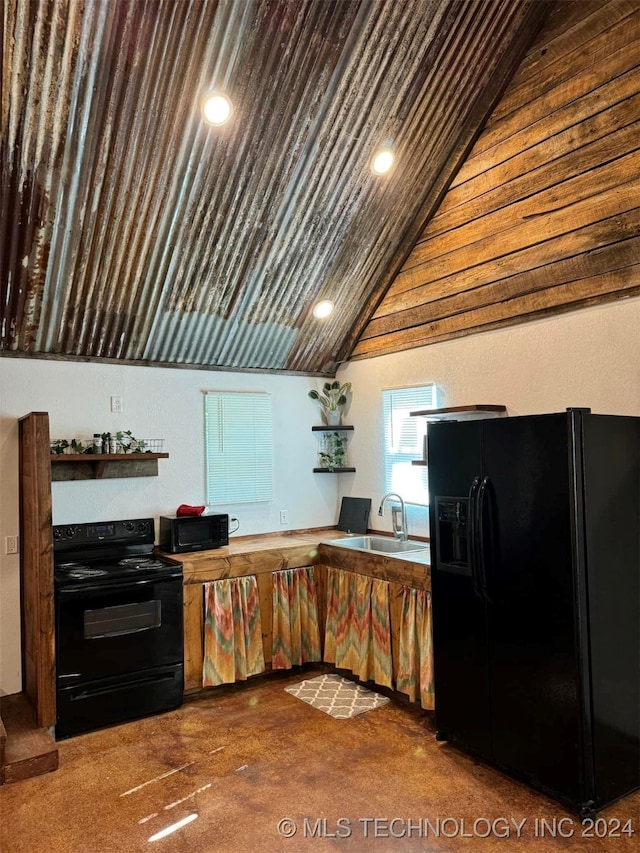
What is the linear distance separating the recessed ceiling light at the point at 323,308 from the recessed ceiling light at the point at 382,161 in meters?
1.07

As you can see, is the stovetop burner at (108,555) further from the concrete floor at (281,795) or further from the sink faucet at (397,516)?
the sink faucet at (397,516)

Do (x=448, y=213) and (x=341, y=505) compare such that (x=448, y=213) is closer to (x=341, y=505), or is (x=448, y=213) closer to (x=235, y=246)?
Result: (x=235, y=246)

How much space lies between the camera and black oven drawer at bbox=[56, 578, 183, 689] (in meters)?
3.47

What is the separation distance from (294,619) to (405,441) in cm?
155

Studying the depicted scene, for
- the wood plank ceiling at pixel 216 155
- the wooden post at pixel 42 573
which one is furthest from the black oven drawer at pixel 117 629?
the wood plank ceiling at pixel 216 155

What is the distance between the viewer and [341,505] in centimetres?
536

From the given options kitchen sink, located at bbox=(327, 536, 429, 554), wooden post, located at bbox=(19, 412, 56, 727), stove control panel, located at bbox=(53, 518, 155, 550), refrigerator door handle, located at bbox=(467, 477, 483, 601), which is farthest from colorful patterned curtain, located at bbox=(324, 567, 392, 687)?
wooden post, located at bbox=(19, 412, 56, 727)

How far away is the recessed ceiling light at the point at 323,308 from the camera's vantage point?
4.80m

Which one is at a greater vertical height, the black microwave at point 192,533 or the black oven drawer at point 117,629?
the black microwave at point 192,533

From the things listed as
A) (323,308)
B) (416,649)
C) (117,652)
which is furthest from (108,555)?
(323,308)

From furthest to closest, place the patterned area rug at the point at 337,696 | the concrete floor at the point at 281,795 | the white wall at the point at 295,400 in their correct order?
1. the patterned area rug at the point at 337,696
2. the white wall at the point at 295,400
3. the concrete floor at the point at 281,795

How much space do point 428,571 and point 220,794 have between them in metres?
1.56

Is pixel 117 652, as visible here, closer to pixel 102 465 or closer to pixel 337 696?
pixel 102 465

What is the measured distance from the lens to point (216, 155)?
11.7ft
